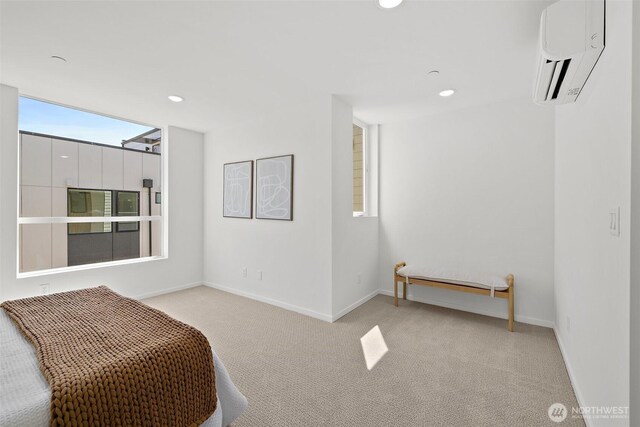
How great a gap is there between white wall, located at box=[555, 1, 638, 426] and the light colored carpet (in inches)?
13.2

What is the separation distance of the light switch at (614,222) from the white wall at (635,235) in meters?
0.14

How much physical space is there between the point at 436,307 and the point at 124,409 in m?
3.29

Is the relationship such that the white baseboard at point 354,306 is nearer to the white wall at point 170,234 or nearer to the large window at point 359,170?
the large window at point 359,170

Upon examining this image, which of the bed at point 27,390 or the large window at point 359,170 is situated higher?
the large window at point 359,170

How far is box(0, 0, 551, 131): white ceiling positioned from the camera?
1.80 meters

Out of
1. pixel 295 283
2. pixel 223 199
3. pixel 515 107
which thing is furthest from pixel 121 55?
pixel 515 107

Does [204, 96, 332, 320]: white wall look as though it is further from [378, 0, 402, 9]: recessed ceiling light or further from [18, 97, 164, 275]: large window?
[378, 0, 402, 9]: recessed ceiling light

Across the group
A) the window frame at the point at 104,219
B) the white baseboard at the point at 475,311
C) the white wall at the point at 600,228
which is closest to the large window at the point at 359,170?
the white baseboard at the point at 475,311

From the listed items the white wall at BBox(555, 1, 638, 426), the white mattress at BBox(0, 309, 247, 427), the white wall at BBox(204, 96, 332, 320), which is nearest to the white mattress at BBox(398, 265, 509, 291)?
the white wall at BBox(555, 1, 638, 426)

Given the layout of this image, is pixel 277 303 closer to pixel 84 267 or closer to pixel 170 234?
pixel 170 234

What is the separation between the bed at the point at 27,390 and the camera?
3.30 feet

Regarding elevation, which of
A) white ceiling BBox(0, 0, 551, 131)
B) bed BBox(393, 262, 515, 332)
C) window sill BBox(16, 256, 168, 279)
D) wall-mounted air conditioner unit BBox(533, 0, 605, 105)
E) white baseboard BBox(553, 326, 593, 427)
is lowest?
white baseboard BBox(553, 326, 593, 427)

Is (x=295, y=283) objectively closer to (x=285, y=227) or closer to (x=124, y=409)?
(x=285, y=227)

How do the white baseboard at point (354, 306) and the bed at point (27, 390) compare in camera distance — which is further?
the white baseboard at point (354, 306)
